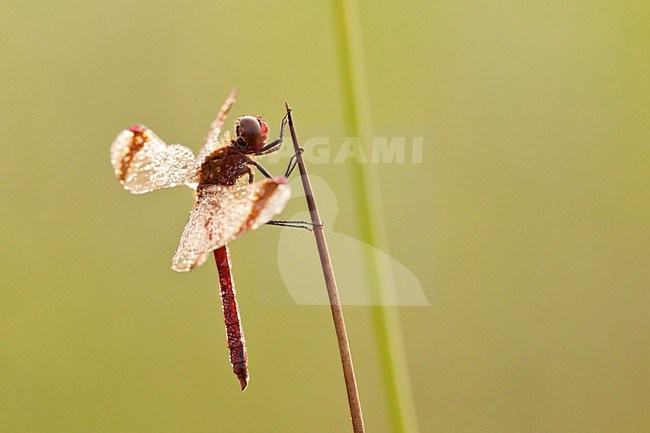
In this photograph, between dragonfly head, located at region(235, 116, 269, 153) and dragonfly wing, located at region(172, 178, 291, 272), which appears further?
dragonfly head, located at region(235, 116, 269, 153)

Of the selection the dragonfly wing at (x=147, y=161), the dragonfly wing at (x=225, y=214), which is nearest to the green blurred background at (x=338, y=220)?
the dragonfly wing at (x=147, y=161)

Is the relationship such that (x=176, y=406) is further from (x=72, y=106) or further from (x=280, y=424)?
(x=72, y=106)

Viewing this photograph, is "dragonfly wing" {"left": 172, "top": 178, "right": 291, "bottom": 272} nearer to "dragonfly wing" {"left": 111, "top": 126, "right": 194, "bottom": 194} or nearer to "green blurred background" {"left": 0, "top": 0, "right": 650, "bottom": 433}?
"dragonfly wing" {"left": 111, "top": 126, "right": 194, "bottom": 194}

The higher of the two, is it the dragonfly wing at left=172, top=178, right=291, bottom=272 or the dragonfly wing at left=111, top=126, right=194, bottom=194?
the dragonfly wing at left=111, top=126, right=194, bottom=194

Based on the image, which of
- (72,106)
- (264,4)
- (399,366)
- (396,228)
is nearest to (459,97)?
(396,228)

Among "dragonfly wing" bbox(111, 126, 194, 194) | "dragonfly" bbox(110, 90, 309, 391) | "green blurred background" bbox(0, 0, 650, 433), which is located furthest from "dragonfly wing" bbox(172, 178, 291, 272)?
"green blurred background" bbox(0, 0, 650, 433)

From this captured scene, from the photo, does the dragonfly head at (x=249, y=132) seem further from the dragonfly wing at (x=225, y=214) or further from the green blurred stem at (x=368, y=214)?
the green blurred stem at (x=368, y=214)
